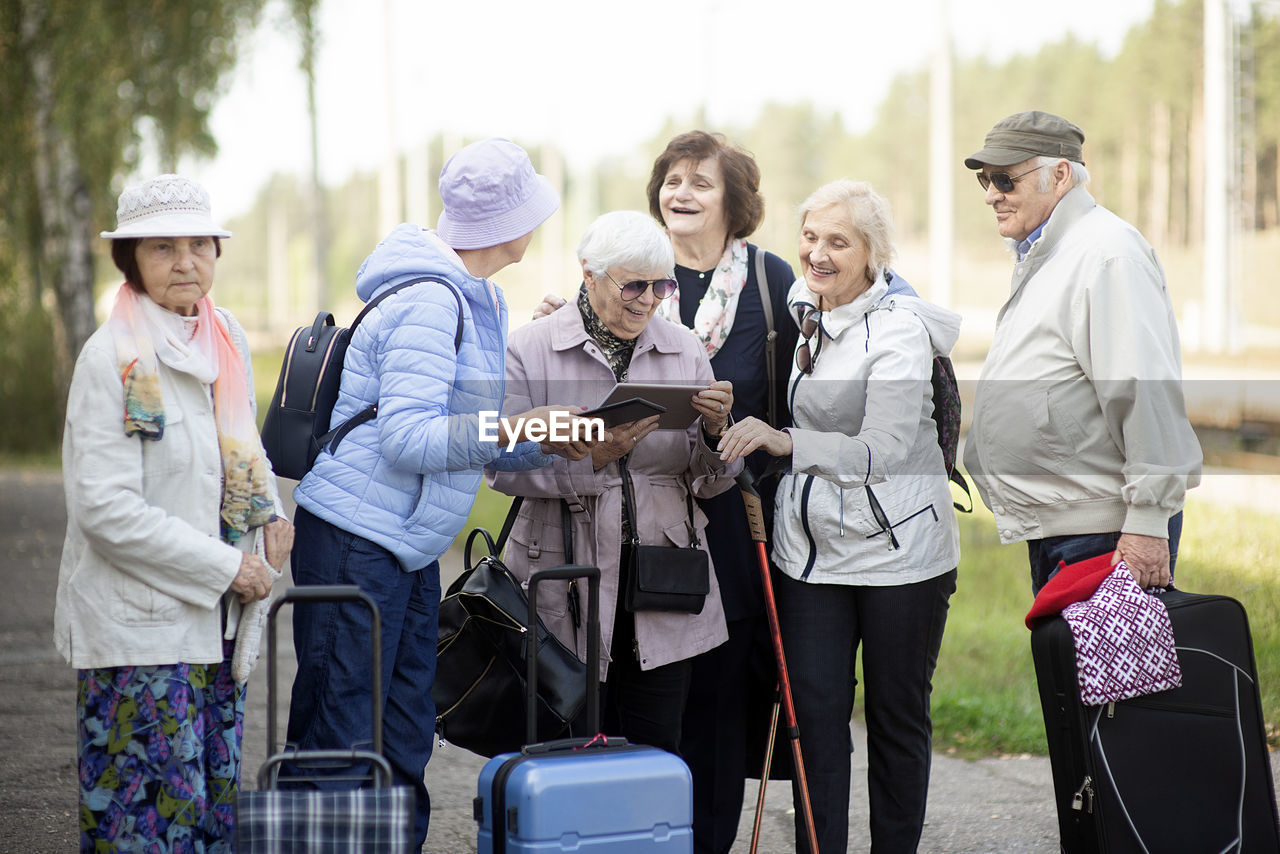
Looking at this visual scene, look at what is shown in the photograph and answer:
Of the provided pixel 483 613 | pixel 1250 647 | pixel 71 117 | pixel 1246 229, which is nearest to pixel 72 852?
pixel 483 613

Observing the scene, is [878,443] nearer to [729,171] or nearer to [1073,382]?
[1073,382]

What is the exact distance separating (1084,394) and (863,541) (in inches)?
28.7

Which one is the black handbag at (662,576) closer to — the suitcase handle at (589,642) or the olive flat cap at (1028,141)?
the suitcase handle at (589,642)

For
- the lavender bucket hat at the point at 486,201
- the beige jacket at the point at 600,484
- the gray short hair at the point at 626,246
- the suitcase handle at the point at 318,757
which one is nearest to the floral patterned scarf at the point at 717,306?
the beige jacket at the point at 600,484

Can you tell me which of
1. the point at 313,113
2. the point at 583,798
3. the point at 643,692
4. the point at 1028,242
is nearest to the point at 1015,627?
the point at 1028,242

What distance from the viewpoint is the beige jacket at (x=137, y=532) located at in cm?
275

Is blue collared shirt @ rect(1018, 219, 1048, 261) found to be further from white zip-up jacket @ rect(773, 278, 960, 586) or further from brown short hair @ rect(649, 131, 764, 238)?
brown short hair @ rect(649, 131, 764, 238)

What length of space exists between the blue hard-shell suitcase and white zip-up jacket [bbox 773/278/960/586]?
2.74 ft

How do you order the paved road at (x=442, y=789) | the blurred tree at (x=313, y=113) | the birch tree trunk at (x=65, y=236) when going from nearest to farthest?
1. the paved road at (x=442, y=789)
2. the birch tree trunk at (x=65, y=236)
3. the blurred tree at (x=313, y=113)

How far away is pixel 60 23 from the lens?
1288cm

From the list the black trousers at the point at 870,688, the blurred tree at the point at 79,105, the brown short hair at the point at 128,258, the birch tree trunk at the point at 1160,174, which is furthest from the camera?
the birch tree trunk at the point at 1160,174

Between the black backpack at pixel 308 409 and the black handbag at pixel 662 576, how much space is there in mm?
789

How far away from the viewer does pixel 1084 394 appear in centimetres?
339

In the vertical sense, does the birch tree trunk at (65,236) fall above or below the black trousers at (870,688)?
above
